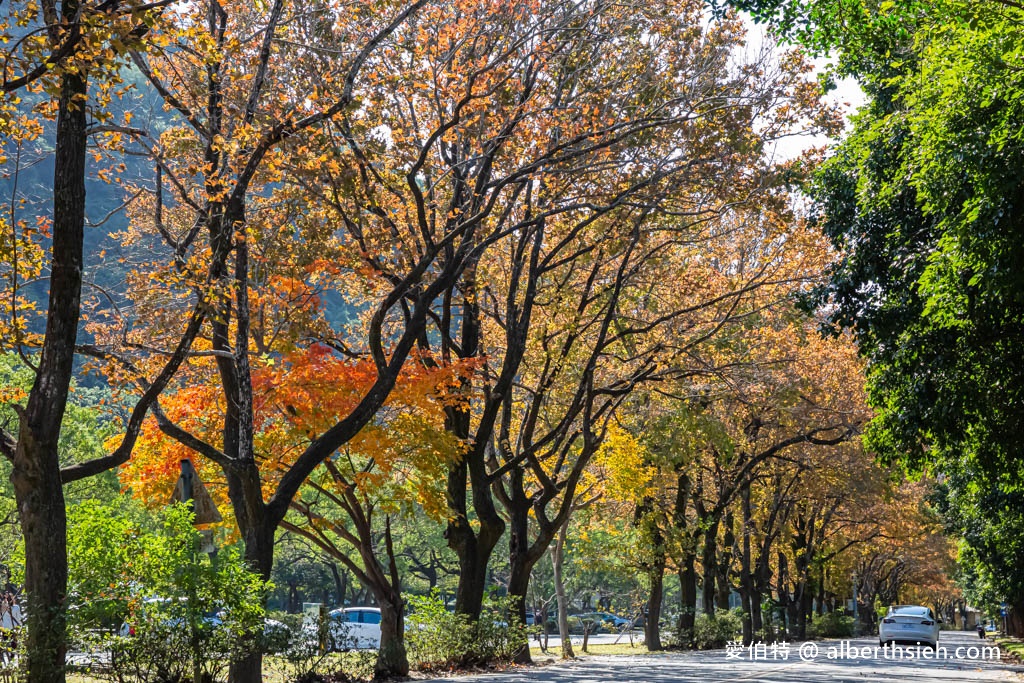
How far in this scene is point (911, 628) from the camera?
1567 inches

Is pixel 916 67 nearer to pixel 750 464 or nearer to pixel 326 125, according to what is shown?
pixel 326 125

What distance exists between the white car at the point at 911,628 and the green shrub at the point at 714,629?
5658 millimetres

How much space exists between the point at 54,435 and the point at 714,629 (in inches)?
1294

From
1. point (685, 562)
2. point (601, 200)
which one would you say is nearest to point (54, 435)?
point (601, 200)

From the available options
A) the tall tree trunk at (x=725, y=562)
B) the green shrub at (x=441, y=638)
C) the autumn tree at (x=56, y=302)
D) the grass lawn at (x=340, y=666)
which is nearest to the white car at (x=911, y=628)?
the tall tree trunk at (x=725, y=562)

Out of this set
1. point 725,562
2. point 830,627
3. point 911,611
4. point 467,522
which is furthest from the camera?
point 830,627

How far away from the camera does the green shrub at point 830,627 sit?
6419cm

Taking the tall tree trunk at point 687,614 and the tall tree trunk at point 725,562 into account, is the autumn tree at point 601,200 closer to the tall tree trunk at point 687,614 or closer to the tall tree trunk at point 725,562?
the tall tree trunk at point 687,614

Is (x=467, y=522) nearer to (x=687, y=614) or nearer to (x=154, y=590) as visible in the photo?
(x=154, y=590)

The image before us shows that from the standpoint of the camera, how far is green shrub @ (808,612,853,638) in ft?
211

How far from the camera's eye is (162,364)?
16.4 m

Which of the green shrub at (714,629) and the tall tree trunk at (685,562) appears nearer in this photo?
the tall tree trunk at (685,562)

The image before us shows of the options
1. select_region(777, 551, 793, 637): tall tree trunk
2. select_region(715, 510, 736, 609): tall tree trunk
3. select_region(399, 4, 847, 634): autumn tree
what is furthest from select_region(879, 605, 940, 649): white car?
select_region(399, 4, 847, 634): autumn tree

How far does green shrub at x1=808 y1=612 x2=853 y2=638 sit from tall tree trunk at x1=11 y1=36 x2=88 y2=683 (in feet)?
191
